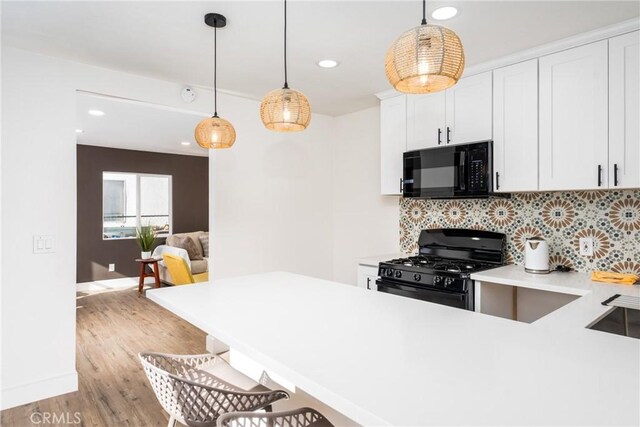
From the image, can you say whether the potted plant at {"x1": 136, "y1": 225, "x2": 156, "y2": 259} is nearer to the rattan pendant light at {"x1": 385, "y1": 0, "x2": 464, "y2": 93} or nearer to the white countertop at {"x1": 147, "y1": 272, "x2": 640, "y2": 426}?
the white countertop at {"x1": 147, "y1": 272, "x2": 640, "y2": 426}

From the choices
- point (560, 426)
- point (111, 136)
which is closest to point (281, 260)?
point (560, 426)

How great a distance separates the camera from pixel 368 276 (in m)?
3.14

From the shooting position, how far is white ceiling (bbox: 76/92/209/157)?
13.1ft

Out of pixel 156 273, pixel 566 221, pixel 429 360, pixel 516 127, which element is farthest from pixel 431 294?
pixel 156 273

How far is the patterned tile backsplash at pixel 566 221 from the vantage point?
2359 mm

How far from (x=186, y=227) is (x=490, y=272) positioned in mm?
5969

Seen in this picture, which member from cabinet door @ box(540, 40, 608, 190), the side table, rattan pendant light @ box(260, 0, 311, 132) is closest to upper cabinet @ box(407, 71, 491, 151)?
cabinet door @ box(540, 40, 608, 190)

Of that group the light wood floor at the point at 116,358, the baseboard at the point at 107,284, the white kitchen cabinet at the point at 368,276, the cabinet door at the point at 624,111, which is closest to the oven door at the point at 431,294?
the white kitchen cabinet at the point at 368,276

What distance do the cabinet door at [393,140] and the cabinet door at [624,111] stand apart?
1.41 meters

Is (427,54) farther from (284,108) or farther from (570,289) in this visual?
(570,289)

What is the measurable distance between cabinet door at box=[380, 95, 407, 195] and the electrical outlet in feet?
4.41

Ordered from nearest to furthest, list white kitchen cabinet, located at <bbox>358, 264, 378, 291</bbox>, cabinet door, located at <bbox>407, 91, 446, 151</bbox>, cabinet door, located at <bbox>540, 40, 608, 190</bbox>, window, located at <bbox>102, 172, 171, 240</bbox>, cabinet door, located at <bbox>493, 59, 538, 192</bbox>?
cabinet door, located at <bbox>540, 40, 608, 190</bbox> < cabinet door, located at <bbox>493, 59, 538, 192</bbox> < cabinet door, located at <bbox>407, 91, 446, 151</bbox> < white kitchen cabinet, located at <bbox>358, 264, 378, 291</bbox> < window, located at <bbox>102, 172, 171, 240</bbox>

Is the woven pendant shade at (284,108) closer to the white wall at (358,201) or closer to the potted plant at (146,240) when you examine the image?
the white wall at (358,201)

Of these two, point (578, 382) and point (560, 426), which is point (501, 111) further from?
point (560, 426)
